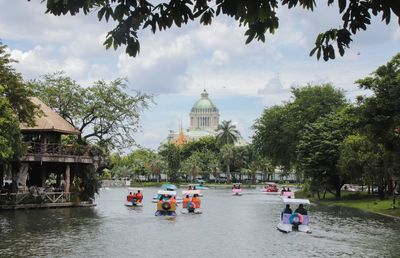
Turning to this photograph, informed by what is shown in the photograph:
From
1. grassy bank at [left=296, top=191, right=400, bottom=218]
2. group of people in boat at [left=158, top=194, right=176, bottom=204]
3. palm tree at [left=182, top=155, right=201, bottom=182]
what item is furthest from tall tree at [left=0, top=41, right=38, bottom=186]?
palm tree at [left=182, top=155, right=201, bottom=182]

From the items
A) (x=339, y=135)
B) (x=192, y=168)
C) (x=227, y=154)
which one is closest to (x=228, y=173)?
(x=227, y=154)

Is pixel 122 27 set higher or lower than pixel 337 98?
lower

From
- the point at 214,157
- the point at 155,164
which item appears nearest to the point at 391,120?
the point at 155,164

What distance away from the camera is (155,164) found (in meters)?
133

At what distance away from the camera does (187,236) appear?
27359mm

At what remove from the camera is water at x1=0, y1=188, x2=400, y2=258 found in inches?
875

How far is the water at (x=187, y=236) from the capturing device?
22.2 m

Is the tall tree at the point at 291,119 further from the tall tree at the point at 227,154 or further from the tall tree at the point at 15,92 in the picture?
the tall tree at the point at 227,154

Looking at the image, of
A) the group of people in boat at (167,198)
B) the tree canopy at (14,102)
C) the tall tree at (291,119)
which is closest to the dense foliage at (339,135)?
the tall tree at (291,119)

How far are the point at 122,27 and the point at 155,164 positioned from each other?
415ft

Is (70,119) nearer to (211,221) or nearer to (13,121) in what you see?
(13,121)

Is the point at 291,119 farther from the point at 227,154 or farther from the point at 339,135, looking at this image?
the point at 227,154

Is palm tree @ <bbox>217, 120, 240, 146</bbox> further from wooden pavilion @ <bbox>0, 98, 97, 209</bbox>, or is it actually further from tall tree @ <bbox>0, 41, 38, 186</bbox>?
tall tree @ <bbox>0, 41, 38, 186</bbox>

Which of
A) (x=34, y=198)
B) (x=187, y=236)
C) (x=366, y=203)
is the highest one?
(x=34, y=198)
